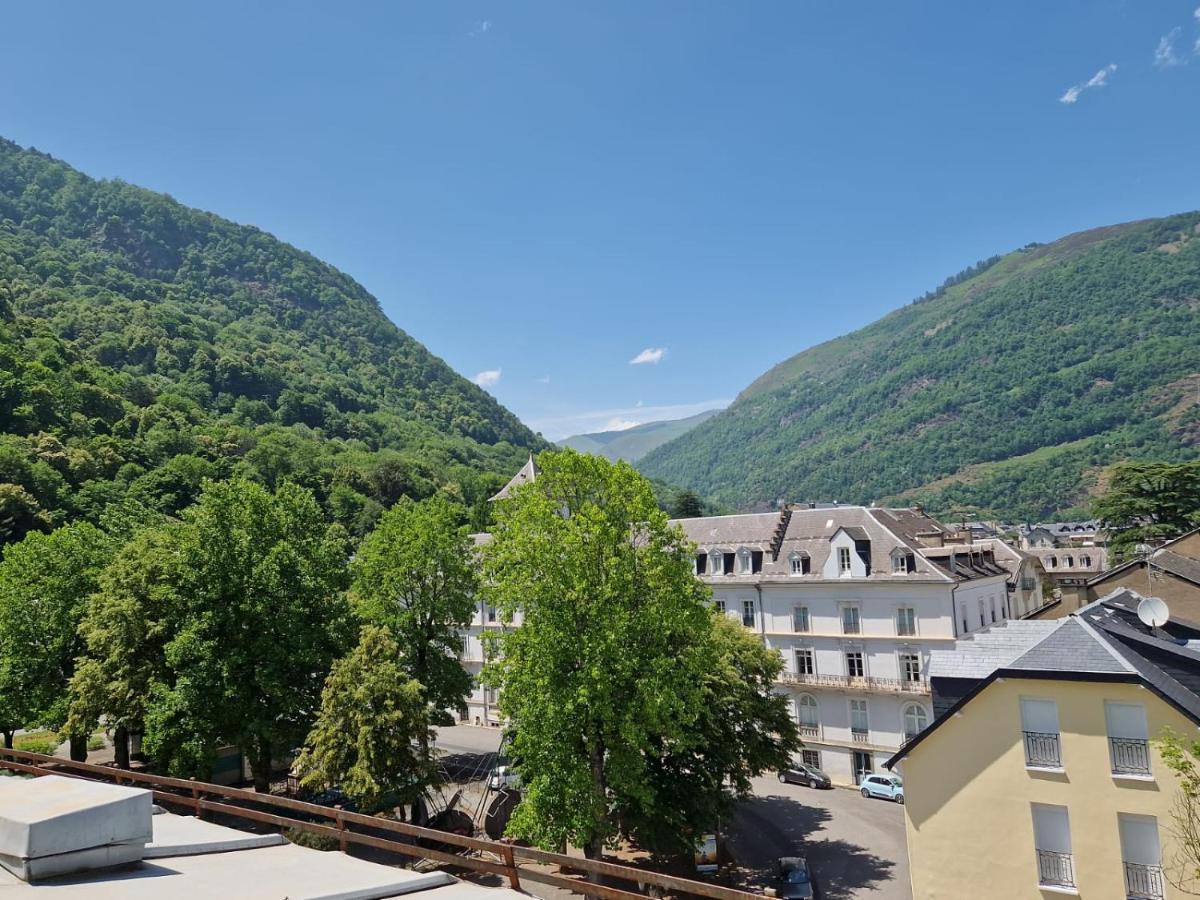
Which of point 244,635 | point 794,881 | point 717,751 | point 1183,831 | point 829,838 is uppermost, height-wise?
point 244,635

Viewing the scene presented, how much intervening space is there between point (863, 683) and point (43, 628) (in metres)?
40.4

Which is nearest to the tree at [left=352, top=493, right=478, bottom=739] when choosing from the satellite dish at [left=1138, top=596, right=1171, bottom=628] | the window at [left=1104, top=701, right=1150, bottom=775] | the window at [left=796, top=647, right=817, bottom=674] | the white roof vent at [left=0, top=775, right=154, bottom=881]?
the window at [left=796, top=647, right=817, bottom=674]

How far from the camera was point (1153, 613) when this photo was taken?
63.0ft

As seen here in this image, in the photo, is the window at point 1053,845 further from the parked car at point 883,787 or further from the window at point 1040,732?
the parked car at point 883,787

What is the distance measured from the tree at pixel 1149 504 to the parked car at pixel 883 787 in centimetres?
3961

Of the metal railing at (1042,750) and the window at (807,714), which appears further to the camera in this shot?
the window at (807,714)

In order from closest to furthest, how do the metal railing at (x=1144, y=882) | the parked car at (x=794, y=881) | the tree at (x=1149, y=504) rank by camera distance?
the metal railing at (x=1144, y=882) → the parked car at (x=794, y=881) → the tree at (x=1149, y=504)

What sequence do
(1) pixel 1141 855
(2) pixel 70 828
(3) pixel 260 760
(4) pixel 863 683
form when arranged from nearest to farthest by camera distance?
(2) pixel 70 828 → (1) pixel 1141 855 → (3) pixel 260 760 → (4) pixel 863 683

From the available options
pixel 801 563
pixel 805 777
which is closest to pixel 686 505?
pixel 801 563

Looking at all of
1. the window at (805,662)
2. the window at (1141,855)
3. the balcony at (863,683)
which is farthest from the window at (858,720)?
the window at (1141,855)

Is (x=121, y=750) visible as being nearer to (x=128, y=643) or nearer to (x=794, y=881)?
(x=128, y=643)

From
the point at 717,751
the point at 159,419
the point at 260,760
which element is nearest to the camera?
the point at 717,751

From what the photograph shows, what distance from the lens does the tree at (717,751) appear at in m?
25.9

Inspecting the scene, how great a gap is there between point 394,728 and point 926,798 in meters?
17.7
